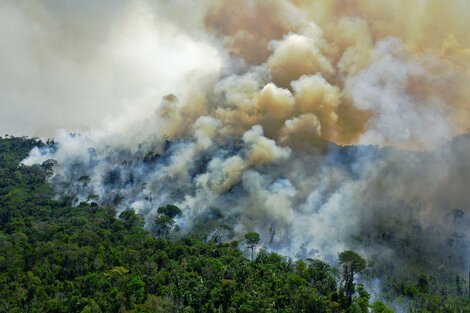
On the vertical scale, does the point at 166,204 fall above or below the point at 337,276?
above

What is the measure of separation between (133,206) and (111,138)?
43.9 m

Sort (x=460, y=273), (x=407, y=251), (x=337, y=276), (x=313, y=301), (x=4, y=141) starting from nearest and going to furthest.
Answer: (x=313, y=301) < (x=337, y=276) < (x=460, y=273) < (x=407, y=251) < (x=4, y=141)

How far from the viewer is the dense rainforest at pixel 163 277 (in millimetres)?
71438

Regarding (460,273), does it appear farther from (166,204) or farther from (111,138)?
(111,138)

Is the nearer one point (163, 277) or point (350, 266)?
point (163, 277)

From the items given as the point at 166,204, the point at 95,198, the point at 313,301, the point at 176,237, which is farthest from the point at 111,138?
the point at 313,301

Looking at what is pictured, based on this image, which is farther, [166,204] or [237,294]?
[166,204]

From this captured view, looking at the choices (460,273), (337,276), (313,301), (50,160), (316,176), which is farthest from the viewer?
(50,160)

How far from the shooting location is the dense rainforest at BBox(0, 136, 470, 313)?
71.4 meters

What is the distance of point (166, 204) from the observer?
13712 cm

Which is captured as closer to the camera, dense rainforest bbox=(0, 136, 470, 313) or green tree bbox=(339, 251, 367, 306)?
dense rainforest bbox=(0, 136, 470, 313)

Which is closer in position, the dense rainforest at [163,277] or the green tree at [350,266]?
the dense rainforest at [163,277]

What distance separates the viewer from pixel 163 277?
8138 centimetres

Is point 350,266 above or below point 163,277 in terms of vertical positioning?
above
